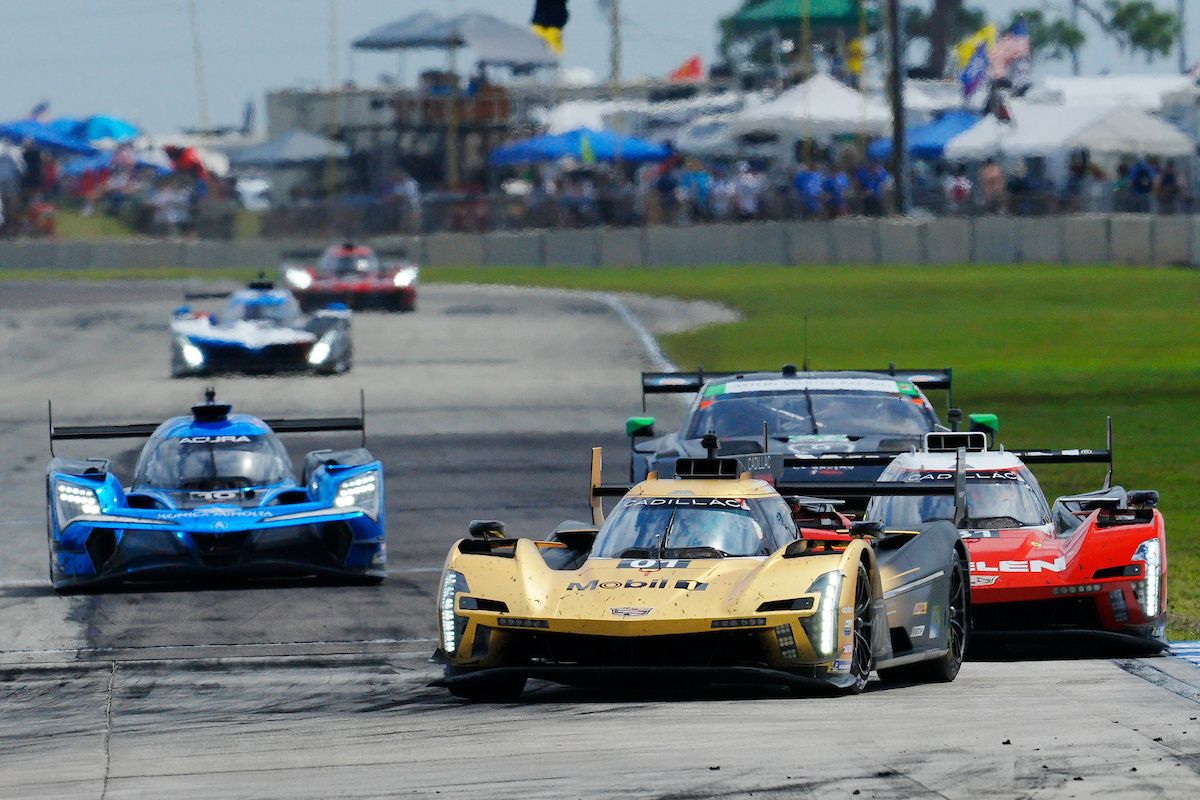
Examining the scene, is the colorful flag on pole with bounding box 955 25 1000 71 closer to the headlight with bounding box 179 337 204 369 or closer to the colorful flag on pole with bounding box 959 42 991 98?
the colorful flag on pole with bounding box 959 42 991 98

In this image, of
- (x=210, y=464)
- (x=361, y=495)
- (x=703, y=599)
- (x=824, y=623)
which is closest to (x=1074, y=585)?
(x=824, y=623)

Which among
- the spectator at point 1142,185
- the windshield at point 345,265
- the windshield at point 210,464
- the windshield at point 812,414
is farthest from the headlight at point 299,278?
the windshield at point 210,464

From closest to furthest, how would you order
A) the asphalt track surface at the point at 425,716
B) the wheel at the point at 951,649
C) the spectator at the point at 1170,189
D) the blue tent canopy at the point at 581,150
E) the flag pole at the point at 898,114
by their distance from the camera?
the asphalt track surface at the point at 425,716 → the wheel at the point at 951,649 → the spectator at the point at 1170,189 → the flag pole at the point at 898,114 → the blue tent canopy at the point at 581,150

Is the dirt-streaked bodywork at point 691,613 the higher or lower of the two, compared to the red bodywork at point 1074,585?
higher

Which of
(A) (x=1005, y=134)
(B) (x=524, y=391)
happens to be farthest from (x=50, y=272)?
(B) (x=524, y=391)

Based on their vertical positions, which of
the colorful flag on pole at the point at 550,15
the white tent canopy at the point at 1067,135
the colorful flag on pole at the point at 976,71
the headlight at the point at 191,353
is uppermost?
the colorful flag on pole at the point at 550,15

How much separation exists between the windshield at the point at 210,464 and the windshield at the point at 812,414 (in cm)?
350

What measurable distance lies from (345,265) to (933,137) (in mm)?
23599

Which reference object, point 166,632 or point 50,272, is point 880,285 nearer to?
point 50,272

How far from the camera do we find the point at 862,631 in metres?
11.6

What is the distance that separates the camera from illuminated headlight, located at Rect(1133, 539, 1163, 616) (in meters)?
13.5

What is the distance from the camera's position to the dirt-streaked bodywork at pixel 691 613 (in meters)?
11.1

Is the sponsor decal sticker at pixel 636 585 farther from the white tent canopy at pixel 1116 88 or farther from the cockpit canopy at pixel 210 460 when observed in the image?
the white tent canopy at pixel 1116 88

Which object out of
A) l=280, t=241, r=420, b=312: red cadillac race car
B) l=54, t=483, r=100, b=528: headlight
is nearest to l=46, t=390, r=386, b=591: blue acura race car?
l=54, t=483, r=100, b=528: headlight
